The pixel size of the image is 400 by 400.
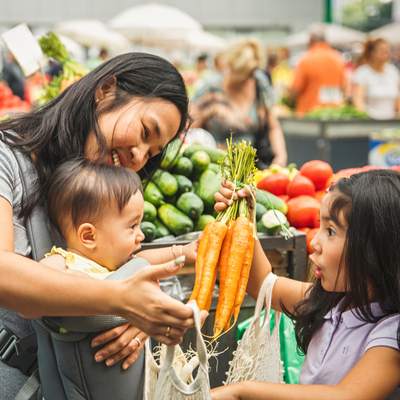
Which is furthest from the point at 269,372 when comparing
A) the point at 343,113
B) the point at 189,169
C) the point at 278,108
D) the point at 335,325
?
the point at 278,108

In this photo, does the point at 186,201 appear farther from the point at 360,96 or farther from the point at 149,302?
the point at 360,96

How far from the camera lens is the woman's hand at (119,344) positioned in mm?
1256

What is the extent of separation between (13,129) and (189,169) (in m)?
1.22

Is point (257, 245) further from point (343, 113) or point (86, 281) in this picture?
point (343, 113)

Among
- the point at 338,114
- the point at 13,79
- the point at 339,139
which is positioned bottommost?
the point at 339,139

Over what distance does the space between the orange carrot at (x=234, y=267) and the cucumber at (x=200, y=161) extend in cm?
108

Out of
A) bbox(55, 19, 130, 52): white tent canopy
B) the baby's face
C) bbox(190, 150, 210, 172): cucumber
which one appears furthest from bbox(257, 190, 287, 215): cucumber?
bbox(55, 19, 130, 52): white tent canopy

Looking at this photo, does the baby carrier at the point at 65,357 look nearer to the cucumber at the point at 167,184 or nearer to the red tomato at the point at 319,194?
the cucumber at the point at 167,184

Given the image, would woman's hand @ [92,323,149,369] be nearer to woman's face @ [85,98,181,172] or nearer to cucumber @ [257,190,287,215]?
woman's face @ [85,98,181,172]

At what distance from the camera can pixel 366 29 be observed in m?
30.1

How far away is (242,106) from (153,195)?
2399 mm

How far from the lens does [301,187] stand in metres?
2.53

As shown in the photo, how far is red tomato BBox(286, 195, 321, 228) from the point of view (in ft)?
7.80

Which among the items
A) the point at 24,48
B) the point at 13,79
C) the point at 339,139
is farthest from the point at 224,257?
the point at 13,79
